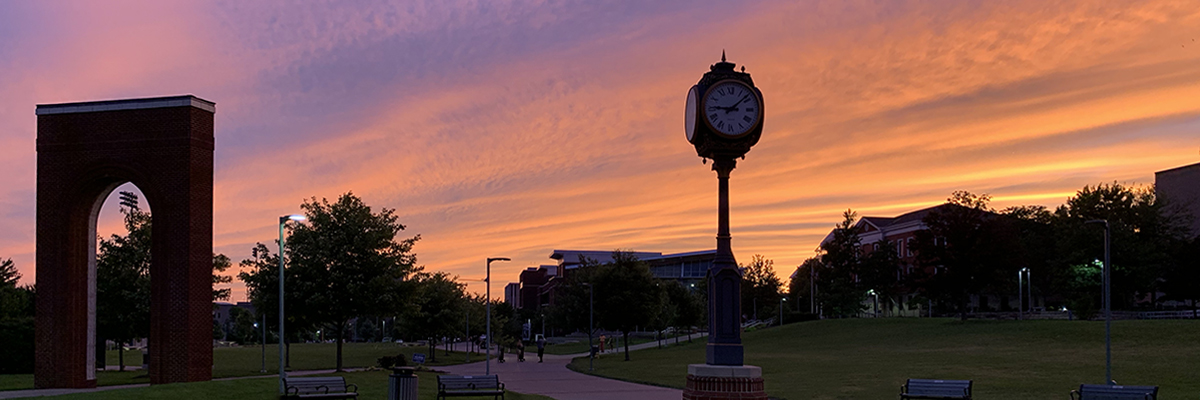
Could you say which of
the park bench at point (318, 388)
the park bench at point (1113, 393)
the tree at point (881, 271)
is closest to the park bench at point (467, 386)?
the park bench at point (318, 388)

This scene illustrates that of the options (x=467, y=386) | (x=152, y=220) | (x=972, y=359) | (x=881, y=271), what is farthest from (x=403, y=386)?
(x=881, y=271)

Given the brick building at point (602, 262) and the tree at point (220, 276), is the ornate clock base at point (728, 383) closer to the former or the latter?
the tree at point (220, 276)

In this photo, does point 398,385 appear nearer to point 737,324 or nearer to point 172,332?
point 737,324

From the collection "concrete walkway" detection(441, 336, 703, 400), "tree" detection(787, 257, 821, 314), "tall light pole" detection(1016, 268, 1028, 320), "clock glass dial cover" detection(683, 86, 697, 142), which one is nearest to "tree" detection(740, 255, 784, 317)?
"tree" detection(787, 257, 821, 314)

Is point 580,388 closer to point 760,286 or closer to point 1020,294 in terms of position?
point 1020,294

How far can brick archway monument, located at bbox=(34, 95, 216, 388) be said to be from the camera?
107 ft

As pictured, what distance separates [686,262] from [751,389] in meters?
146

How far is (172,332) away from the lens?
3266cm

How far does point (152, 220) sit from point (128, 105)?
405 cm

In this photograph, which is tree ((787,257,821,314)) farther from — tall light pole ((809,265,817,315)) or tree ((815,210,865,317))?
tree ((815,210,865,317))

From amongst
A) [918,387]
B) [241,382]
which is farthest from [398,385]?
[918,387]

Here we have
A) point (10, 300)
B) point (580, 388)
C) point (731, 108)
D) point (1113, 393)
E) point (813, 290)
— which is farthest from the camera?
point (813, 290)

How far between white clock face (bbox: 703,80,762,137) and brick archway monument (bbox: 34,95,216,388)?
22312 millimetres

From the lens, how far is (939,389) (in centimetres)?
2494
